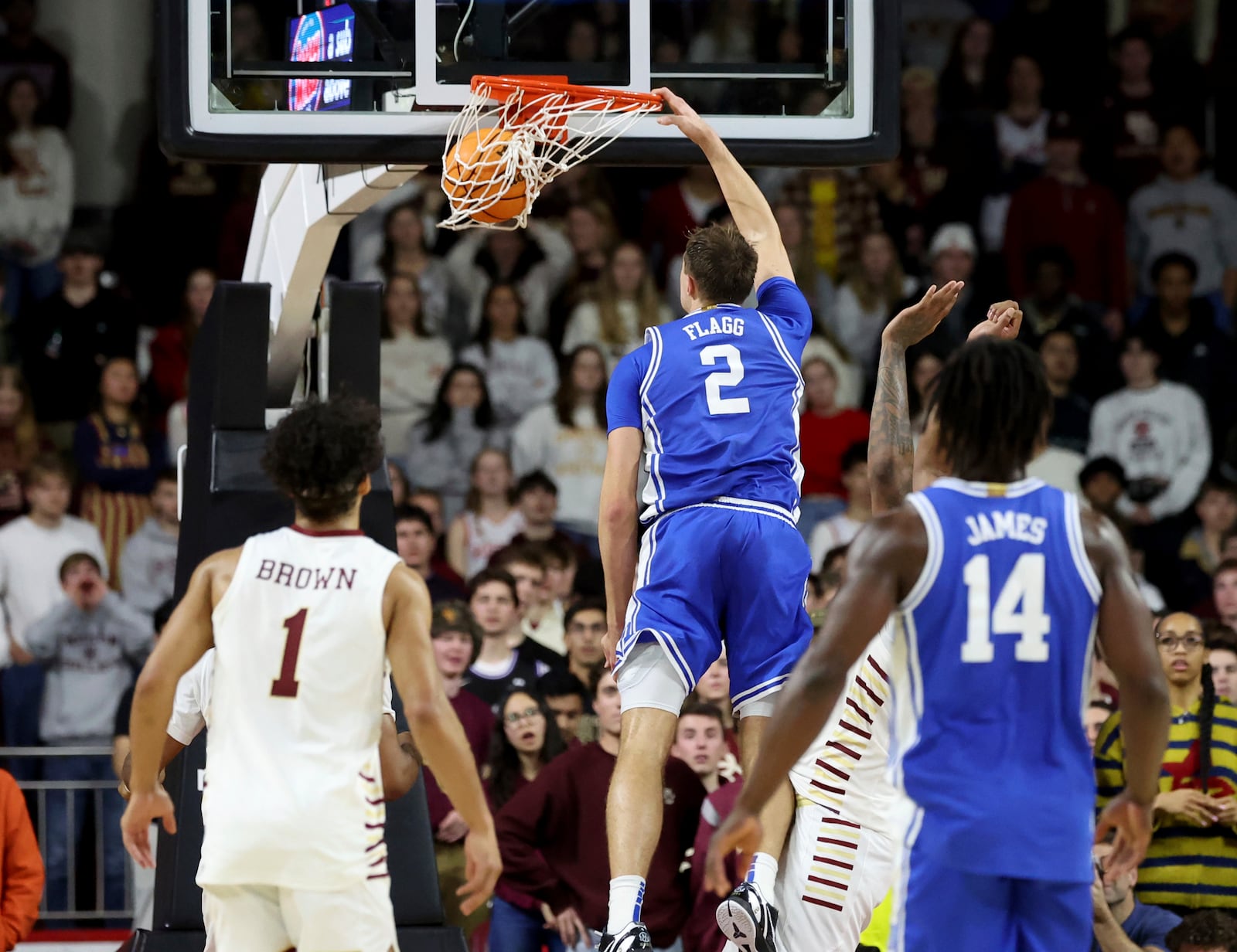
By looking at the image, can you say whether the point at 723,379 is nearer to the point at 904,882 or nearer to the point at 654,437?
the point at 654,437

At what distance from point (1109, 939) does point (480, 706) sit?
309 cm

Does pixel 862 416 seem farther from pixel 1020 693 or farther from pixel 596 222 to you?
pixel 1020 693

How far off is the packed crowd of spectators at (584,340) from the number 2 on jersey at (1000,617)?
177 inches

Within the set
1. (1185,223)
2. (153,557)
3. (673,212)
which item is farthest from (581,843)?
(1185,223)

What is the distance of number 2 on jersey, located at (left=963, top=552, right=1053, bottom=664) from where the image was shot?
15.0 feet

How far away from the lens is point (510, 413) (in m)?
12.8

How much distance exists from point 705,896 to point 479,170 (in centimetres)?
354

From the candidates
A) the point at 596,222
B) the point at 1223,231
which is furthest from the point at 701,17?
the point at 1223,231

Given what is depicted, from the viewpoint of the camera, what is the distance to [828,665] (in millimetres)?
4535

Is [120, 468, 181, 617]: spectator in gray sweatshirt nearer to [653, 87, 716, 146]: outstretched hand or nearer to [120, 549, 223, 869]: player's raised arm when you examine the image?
[653, 87, 716, 146]: outstretched hand

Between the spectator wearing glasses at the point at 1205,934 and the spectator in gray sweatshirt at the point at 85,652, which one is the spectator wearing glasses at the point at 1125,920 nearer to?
the spectator wearing glasses at the point at 1205,934

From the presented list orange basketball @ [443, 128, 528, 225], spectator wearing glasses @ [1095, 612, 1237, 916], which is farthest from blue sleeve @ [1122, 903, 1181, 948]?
orange basketball @ [443, 128, 528, 225]

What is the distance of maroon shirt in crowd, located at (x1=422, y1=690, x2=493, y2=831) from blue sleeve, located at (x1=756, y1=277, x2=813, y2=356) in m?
3.08

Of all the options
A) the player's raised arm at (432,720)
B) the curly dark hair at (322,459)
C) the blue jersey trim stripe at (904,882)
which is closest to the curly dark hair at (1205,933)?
the blue jersey trim stripe at (904,882)
